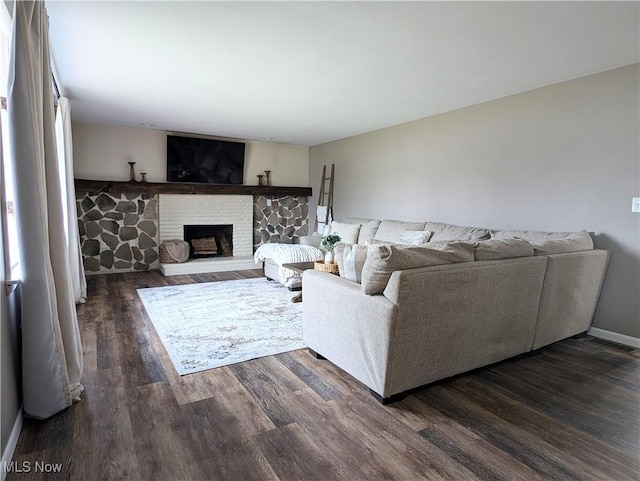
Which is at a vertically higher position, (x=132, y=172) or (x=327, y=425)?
(x=132, y=172)

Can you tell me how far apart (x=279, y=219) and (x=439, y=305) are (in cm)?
536

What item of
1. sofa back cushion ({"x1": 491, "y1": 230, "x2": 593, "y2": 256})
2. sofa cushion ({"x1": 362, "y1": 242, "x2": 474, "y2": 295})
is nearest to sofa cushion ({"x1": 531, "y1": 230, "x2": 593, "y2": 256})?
sofa back cushion ({"x1": 491, "y1": 230, "x2": 593, "y2": 256})

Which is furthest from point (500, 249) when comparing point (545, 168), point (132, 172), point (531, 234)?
point (132, 172)

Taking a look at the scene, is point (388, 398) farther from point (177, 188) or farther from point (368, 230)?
point (177, 188)

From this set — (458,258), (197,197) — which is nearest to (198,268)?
(197,197)

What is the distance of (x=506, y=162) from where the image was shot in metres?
3.93

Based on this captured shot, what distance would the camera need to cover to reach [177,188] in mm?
6020

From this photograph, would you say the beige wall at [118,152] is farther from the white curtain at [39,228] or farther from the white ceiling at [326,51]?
the white curtain at [39,228]

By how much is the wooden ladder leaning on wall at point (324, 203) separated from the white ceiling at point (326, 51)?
2368 mm

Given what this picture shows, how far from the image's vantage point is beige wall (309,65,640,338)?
3080 millimetres

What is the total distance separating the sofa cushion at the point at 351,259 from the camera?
237 cm

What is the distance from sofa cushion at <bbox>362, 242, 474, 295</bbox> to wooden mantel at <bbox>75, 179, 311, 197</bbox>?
4.72 meters

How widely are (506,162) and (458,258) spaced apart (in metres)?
2.20

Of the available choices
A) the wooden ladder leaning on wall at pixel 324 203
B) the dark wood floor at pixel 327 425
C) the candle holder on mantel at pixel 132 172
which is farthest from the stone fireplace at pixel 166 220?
the dark wood floor at pixel 327 425
